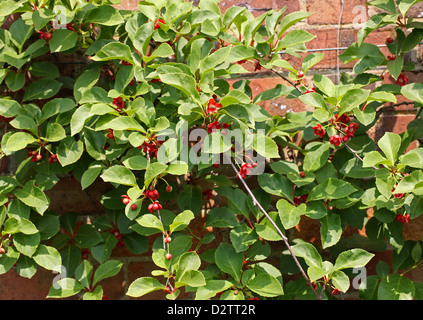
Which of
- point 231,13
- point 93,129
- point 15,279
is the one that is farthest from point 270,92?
point 15,279

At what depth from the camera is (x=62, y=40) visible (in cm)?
115

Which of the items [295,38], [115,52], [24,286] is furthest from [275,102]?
[24,286]

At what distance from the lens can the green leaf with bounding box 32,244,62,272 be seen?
114 cm

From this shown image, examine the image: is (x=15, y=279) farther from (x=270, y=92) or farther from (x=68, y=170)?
(x=270, y=92)

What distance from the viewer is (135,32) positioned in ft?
3.81

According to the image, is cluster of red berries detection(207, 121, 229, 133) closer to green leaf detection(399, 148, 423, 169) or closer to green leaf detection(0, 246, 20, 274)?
green leaf detection(399, 148, 423, 169)

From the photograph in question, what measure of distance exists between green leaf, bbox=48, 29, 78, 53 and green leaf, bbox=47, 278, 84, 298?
19.6 inches

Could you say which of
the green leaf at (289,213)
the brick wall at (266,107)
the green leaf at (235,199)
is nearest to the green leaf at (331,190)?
the green leaf at (289,213)

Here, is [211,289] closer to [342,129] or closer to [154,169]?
[154,169]

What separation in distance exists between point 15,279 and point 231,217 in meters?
0.60

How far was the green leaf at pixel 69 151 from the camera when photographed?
44.8 inches

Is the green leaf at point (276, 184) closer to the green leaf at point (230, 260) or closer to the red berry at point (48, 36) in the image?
the green leaf at point (230, 260)

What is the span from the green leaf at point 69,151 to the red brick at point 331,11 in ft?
2.17

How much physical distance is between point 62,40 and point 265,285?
67cm
